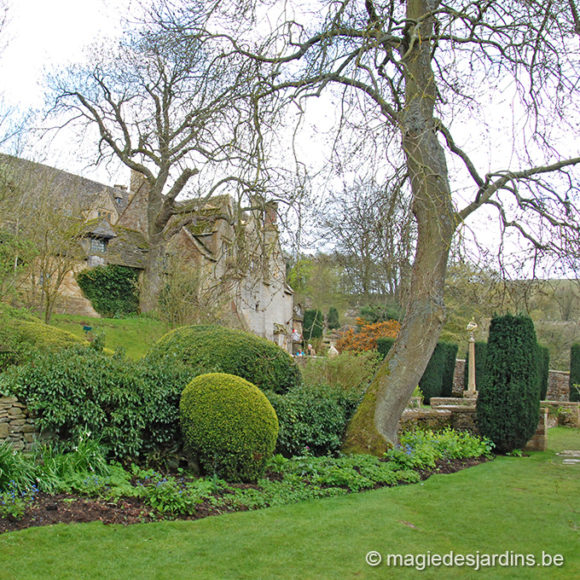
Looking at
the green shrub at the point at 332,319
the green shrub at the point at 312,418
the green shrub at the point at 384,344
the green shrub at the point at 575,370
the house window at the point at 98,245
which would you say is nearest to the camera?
the green shrub at the point at 312,418

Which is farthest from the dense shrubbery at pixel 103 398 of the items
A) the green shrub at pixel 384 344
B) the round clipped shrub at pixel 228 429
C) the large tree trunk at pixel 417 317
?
the green shrub at pixel 384 344

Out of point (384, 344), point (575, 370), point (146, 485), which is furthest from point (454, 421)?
point (575, 370)

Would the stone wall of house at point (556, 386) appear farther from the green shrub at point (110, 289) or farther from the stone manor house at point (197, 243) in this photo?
the green shrub at point (110, 289)

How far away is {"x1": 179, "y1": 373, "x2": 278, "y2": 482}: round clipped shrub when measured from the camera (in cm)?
643

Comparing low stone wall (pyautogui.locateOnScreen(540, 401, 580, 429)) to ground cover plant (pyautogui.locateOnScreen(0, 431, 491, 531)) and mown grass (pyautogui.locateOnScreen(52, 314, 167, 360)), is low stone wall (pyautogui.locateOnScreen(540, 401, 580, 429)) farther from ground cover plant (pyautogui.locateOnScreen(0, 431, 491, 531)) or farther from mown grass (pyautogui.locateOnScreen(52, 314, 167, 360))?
mown grass (pyautogui.locateOnScreen(52, 314, 167, 360))

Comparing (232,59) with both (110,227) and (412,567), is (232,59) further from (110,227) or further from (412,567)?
(110,227)

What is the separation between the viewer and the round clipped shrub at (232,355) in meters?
8.56

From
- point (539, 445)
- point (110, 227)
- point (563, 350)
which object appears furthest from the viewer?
point (563, 350)

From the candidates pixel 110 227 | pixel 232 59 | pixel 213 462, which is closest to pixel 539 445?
pixel 213 462

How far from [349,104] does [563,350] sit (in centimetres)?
3227

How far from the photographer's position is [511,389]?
35.0ft

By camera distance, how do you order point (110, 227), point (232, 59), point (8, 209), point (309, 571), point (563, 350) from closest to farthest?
point (309, 571) < point (232, 59) < point (8, 209) < point (110, 227) < point (563, 350)

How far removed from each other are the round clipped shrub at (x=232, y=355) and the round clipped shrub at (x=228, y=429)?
4.70 ft

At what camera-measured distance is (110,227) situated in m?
28.2
